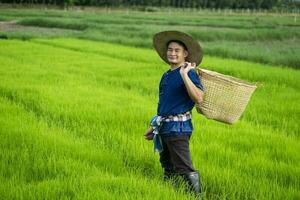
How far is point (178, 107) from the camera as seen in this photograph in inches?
129

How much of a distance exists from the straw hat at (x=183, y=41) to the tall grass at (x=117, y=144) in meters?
0.86

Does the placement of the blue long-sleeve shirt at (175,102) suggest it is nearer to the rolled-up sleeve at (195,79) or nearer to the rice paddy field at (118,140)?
the rolled-up sleeve at (195,79)

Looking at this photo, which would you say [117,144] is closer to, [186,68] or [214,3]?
[186,68]

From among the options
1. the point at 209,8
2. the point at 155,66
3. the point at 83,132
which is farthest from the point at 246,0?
the point at 83,132

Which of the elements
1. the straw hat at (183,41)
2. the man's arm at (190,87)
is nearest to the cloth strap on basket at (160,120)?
the man's arm at (190,87)

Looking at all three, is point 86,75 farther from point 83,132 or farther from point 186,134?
point 186,134

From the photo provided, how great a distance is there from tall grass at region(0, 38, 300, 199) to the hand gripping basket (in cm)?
47

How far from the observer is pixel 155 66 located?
1049 centimetres

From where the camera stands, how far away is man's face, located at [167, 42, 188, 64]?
10.8 feet

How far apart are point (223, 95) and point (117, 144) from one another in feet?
4.40

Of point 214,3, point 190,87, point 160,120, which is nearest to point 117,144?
point 160,120

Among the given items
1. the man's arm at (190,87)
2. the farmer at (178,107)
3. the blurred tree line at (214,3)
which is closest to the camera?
the man's arm at (190,87)

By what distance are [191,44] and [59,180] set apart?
124cm

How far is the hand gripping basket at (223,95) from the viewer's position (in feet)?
11.2
